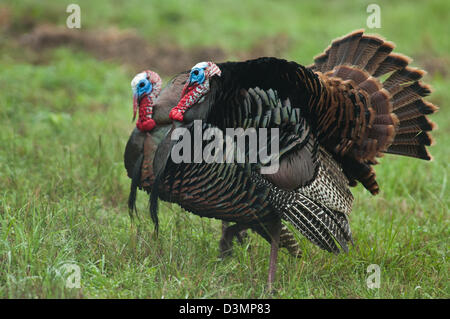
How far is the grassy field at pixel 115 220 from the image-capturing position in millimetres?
3256

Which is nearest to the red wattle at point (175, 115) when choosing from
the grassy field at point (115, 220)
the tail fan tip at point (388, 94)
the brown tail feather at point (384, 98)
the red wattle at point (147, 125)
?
the red wattle at point (147, 125)

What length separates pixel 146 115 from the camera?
3.45m

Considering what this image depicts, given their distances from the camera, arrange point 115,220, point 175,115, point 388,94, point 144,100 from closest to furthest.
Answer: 1. point 175,115
2. point 144,100
3. point 388,94
4. point 115,220

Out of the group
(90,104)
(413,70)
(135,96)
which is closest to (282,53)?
(90,104)

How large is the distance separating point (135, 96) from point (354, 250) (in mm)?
1726

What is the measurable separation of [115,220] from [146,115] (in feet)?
3.24

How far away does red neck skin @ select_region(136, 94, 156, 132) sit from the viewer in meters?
3.43

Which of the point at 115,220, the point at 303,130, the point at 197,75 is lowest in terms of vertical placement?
the point at 115,220

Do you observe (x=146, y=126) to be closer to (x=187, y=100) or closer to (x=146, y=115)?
(x=146, y=115)

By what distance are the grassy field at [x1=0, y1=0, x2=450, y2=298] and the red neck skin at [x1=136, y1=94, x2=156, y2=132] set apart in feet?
2.26

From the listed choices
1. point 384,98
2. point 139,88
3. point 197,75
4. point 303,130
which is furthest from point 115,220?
point 384,98

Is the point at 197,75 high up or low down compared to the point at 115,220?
up

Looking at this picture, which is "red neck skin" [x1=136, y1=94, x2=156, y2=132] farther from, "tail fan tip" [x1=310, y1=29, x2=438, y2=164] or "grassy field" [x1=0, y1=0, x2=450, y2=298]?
"tail fan tip" [x1=310, y1=29, x2=438, y2=164]

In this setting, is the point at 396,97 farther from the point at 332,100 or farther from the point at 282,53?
the point at 282,53
